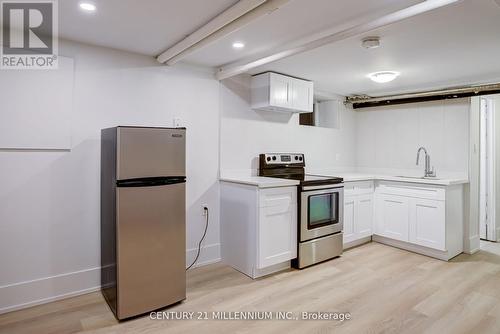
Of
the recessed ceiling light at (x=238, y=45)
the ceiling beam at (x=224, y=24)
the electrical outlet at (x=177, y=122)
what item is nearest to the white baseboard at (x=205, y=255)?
the electrical outlet at (x=177, y=122)

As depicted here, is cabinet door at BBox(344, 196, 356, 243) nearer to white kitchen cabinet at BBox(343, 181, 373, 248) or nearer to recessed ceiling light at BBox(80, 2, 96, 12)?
white kitchen cabinet at BBox(343, 181, 373, 248)

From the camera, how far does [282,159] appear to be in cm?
398

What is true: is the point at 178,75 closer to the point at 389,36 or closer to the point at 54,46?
the point at 54,46

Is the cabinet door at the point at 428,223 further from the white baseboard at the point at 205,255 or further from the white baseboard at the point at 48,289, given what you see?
the white baseboard at the point at 48,289

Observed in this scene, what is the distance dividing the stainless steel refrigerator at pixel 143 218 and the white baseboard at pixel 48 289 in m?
0.32

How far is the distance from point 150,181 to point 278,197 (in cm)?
134

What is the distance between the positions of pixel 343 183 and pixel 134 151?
2.58m

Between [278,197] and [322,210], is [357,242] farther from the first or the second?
[278,197]

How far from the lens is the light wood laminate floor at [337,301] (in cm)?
221

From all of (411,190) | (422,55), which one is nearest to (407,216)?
(411,190)

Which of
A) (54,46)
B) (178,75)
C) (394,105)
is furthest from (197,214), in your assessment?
(394,105)

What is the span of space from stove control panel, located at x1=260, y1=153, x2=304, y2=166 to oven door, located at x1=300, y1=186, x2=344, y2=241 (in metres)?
0.70

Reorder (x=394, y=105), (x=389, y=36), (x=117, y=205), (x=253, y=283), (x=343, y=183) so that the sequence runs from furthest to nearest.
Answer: (x=394, y=105), (x=343, y=183), (x=253, y=283), (x=389, y=36), (x=117, y=205)

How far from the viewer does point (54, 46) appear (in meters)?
2.54
